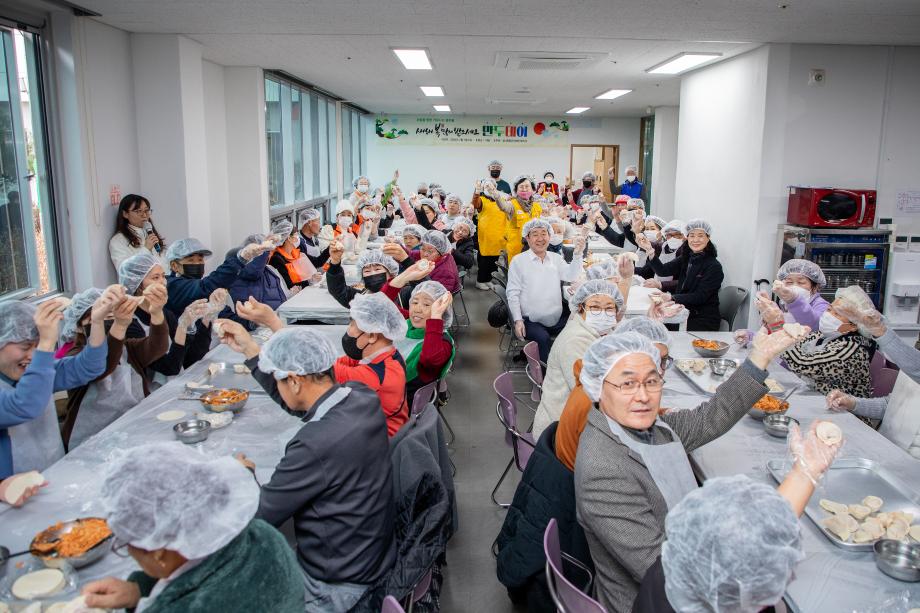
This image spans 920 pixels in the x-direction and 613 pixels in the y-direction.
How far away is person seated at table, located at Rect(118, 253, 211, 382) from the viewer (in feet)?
13.3

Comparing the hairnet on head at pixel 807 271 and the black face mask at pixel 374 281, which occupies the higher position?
the hairnet on head at pixel 807 271

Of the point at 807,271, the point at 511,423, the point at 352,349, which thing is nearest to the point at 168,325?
the point at 352,349

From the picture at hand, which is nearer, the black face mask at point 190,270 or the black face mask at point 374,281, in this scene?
the black face mask at point 190,270

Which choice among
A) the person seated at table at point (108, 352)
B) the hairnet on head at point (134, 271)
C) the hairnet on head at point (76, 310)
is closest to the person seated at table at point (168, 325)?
the hairnet on head at point (134, 271)

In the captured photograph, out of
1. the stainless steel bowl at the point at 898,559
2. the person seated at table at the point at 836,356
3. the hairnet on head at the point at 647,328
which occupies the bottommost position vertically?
the stainless steel bowl at the point at 898,559

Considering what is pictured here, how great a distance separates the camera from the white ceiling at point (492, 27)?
5402 millimetres

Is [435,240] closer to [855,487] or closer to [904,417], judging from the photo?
[904,417]

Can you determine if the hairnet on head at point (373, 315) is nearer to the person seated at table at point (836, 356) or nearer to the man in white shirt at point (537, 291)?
the person seated at table at point (836, 356)

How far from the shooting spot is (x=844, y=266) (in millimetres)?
6750

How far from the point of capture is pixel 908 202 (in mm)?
7129

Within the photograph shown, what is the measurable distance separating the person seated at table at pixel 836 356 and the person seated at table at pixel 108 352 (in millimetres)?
3446

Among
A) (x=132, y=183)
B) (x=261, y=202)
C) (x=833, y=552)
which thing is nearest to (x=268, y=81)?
(x=261, y=202)

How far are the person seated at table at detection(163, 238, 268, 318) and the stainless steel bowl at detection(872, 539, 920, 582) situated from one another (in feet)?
13.8

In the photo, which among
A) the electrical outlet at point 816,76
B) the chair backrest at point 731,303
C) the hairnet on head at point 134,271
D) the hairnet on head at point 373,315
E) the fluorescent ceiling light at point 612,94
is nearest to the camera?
the hairnet on head at point 373,315
